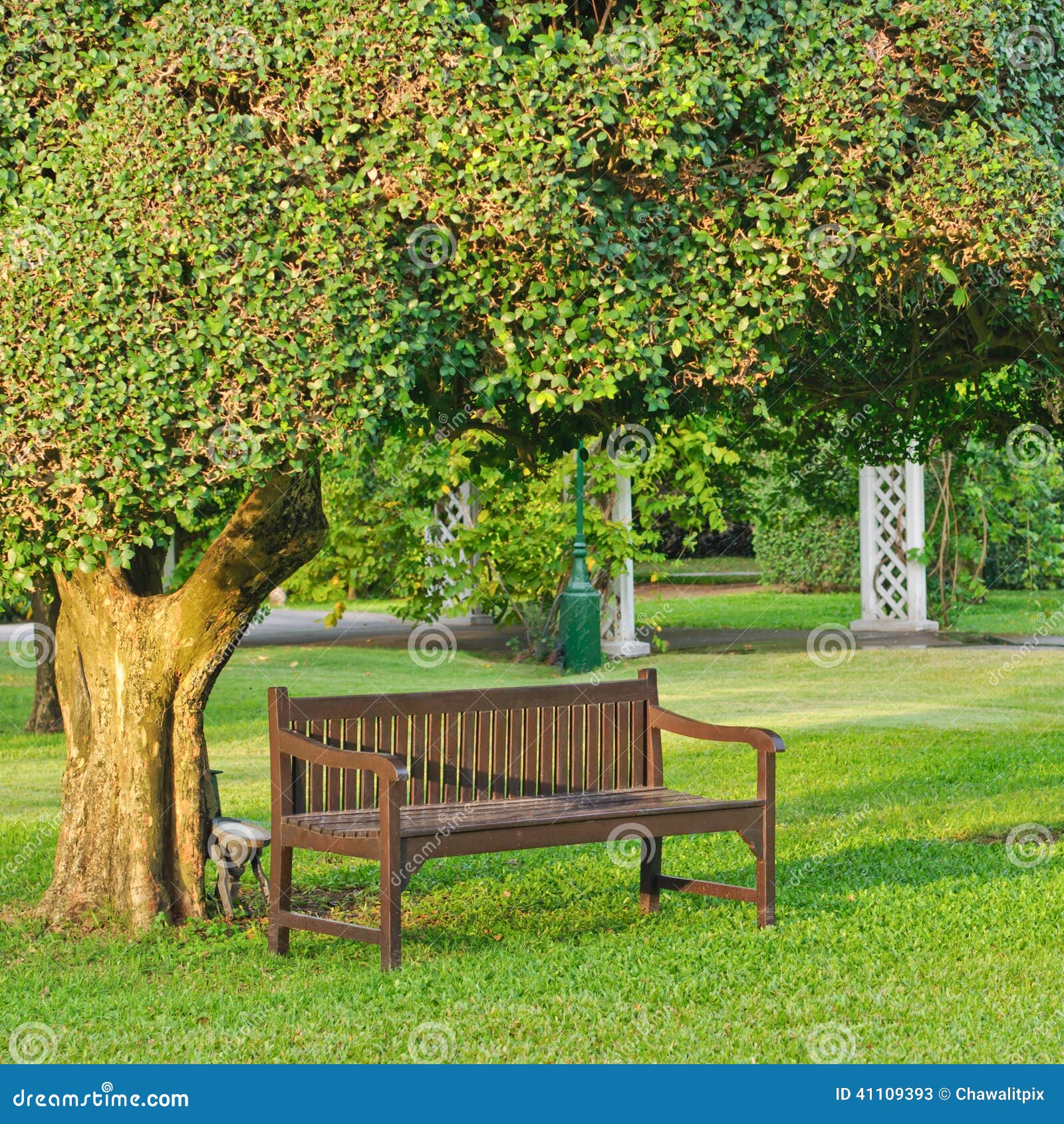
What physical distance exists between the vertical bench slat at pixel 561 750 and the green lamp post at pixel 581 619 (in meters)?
8.99

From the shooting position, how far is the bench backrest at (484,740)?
5957mm

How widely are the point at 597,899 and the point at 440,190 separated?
10.8ft

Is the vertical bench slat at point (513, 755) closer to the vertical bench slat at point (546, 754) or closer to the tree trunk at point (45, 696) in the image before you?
the vertical bench slat at point (546, 754)

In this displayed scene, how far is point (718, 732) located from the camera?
629 cm

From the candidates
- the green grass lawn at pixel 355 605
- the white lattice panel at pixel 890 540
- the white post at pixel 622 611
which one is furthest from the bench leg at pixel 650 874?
the green grass lawn at pixel 355 605

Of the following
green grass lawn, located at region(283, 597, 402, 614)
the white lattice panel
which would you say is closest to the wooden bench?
the white lattice panel

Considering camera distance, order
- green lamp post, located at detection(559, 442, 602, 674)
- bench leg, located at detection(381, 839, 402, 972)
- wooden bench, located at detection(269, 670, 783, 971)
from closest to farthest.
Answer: bench leg, located at detection(381, 839, 402, 972) → wooden bench, located at detection(269, 670, 783, 971) → green lamp post, located at detection(559, 442, 602, 674)

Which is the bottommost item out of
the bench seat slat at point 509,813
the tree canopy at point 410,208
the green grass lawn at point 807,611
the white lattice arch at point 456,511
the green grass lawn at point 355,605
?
the green grass lawn at point 355,605

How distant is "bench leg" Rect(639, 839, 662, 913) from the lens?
6.41m

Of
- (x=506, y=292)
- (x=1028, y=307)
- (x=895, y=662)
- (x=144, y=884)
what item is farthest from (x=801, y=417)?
(x=895, y=662)

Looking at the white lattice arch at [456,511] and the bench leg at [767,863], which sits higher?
the white lattice arch at [456,511]

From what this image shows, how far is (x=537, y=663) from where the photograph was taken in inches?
665

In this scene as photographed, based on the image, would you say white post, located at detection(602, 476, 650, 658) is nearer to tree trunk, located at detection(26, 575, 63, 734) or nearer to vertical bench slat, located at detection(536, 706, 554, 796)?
tree trunk, located at detection(26, 575, 63, 734)

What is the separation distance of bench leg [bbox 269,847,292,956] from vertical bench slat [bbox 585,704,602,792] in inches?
54.2
